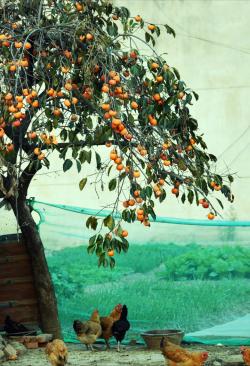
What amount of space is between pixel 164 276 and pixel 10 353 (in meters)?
2.19

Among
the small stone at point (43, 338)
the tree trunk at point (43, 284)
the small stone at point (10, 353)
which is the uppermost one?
the tree trunk at point (43, 284)

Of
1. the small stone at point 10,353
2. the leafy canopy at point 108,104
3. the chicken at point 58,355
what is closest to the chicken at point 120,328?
the small stone at point 10,353

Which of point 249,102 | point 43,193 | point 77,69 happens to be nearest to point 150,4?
point 249,102

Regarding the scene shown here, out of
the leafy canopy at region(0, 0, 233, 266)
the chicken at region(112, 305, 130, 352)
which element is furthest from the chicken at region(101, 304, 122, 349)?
the leafy canopy at region(0, 0, 233, 266)

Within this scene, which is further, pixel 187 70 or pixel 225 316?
pixel 187 70

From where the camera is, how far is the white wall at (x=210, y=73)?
13273 millimetres

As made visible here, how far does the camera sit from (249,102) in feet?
44.0

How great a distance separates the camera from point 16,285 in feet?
34.9

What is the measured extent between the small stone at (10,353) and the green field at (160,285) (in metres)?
1.50

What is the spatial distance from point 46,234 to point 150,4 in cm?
413

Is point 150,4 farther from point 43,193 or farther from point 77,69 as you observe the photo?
point 77,69

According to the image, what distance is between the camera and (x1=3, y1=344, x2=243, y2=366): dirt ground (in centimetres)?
891

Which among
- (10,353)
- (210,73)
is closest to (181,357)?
(10,353)

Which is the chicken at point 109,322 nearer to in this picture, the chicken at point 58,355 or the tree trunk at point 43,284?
the tree trunk at point 43,284
